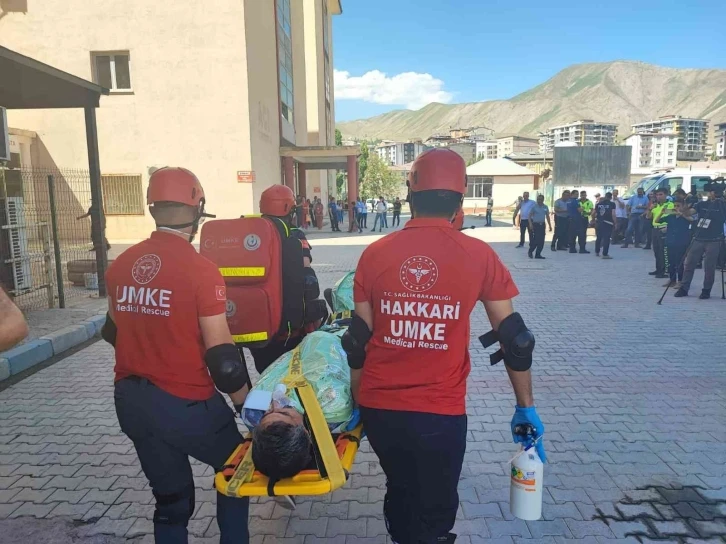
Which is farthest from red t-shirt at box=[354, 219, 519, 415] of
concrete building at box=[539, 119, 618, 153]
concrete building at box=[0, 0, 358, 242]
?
concrete building at box=[539, 119, 618, 153]

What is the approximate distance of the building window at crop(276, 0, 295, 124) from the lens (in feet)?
87.8

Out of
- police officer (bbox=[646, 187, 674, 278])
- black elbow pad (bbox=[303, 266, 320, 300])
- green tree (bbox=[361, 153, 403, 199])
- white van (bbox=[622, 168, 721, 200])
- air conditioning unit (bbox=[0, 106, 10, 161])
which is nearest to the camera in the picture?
black elbow pad (bbox=[303, 266, 320, 300])

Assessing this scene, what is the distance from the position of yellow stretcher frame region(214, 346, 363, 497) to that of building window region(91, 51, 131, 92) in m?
20.4

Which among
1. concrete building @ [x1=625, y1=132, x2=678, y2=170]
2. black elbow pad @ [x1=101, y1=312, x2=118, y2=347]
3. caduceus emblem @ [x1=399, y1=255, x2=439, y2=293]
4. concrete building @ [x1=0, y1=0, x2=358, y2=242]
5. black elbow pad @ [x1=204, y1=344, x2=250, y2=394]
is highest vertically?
concrete building @ [x1=625, y1=132, x2=678, y2=170]

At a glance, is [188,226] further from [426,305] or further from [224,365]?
[426,305]

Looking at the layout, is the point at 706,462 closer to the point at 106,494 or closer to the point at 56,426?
the point at 106,494

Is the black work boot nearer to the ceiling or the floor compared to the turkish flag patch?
nearer to the floor

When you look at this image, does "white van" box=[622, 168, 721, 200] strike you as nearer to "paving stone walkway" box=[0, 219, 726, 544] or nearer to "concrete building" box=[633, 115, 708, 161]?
"paving stone walkway" box=[0, 219, 726, 544]

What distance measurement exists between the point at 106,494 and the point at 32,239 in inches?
272

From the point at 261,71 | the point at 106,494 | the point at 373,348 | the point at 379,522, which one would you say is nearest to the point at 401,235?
the point at 373,348

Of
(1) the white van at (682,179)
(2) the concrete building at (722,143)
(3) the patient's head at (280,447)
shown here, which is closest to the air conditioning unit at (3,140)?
(3) the patient's head at (280,447)

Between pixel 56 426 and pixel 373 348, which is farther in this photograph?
pixel 56 426

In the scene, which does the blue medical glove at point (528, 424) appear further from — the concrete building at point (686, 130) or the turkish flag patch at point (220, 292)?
the concrete building at point (686, 130)

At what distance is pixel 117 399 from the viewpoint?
2320 mm
